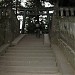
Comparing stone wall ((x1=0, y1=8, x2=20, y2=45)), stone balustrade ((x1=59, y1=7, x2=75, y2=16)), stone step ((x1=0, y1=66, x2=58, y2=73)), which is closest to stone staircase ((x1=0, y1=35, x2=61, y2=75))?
stone step ((x1=0, y1=66, x2=58, y2=73))

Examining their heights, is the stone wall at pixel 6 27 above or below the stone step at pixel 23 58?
above

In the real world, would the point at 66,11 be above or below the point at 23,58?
above

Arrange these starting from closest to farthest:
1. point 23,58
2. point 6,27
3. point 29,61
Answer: point 29,61, point 23,58, point 6,27

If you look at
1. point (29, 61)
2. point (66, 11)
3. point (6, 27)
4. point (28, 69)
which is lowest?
point (28, 69)

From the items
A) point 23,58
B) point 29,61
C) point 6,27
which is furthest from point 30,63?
point 6,27

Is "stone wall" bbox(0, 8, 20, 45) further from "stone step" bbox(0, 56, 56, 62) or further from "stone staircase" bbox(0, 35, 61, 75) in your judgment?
"stone step" bbox(0, 56, 56, 62)

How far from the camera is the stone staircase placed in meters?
9.42

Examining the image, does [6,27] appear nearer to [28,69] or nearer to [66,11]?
[66,11]

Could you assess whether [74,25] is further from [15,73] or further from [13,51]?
[13,51]

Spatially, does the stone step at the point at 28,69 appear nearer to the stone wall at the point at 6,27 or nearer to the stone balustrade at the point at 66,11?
the stone wall at the point at 6,27

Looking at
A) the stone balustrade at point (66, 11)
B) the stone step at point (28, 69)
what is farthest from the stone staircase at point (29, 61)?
the stone balustrade at point (66, 11)

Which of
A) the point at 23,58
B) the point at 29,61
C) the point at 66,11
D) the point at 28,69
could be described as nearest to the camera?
the point at 28,69

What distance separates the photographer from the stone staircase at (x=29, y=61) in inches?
371

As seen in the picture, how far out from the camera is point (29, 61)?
1059 cm
